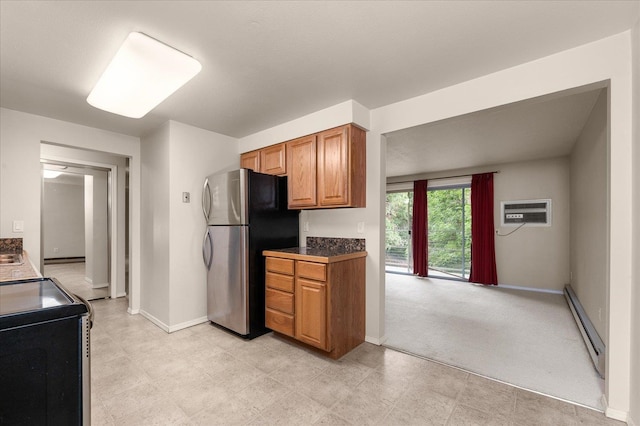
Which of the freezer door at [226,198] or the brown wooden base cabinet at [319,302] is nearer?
the brown wooden base cabinet at [319,302]

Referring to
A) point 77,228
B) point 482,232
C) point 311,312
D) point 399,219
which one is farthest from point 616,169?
point 77,228

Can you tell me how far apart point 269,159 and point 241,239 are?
1068 mm

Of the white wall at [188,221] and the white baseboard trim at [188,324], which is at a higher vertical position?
the white wall at [188,221]

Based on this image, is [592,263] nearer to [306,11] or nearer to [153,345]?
[306,11]

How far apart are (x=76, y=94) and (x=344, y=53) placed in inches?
94.3

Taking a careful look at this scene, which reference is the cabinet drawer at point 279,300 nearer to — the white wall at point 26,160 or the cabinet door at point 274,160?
the cabinet door at point 274,160

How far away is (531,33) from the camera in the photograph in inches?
69.7

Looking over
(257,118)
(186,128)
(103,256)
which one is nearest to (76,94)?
(186,128)

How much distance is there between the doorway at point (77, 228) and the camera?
4938 mm

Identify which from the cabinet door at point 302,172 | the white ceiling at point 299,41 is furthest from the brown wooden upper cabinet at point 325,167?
the white ceiling at point 299,41

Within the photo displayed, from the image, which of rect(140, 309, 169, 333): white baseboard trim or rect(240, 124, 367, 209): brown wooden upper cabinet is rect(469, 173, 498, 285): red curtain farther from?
rect(140, 309, 169, 333): white baseboard trim

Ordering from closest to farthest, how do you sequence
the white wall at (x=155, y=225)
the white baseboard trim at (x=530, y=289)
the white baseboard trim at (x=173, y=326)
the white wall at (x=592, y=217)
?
the white wall at (x=592, y=217)
the white baseboard trim at (x=173, y=326)
the white wall at (x=155, y=225)
the white baseboard trim at (x=530, y=289)

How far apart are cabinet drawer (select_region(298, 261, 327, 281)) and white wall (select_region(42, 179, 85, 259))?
8953 mm

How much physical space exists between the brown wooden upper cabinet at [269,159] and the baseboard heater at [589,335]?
3.31m
